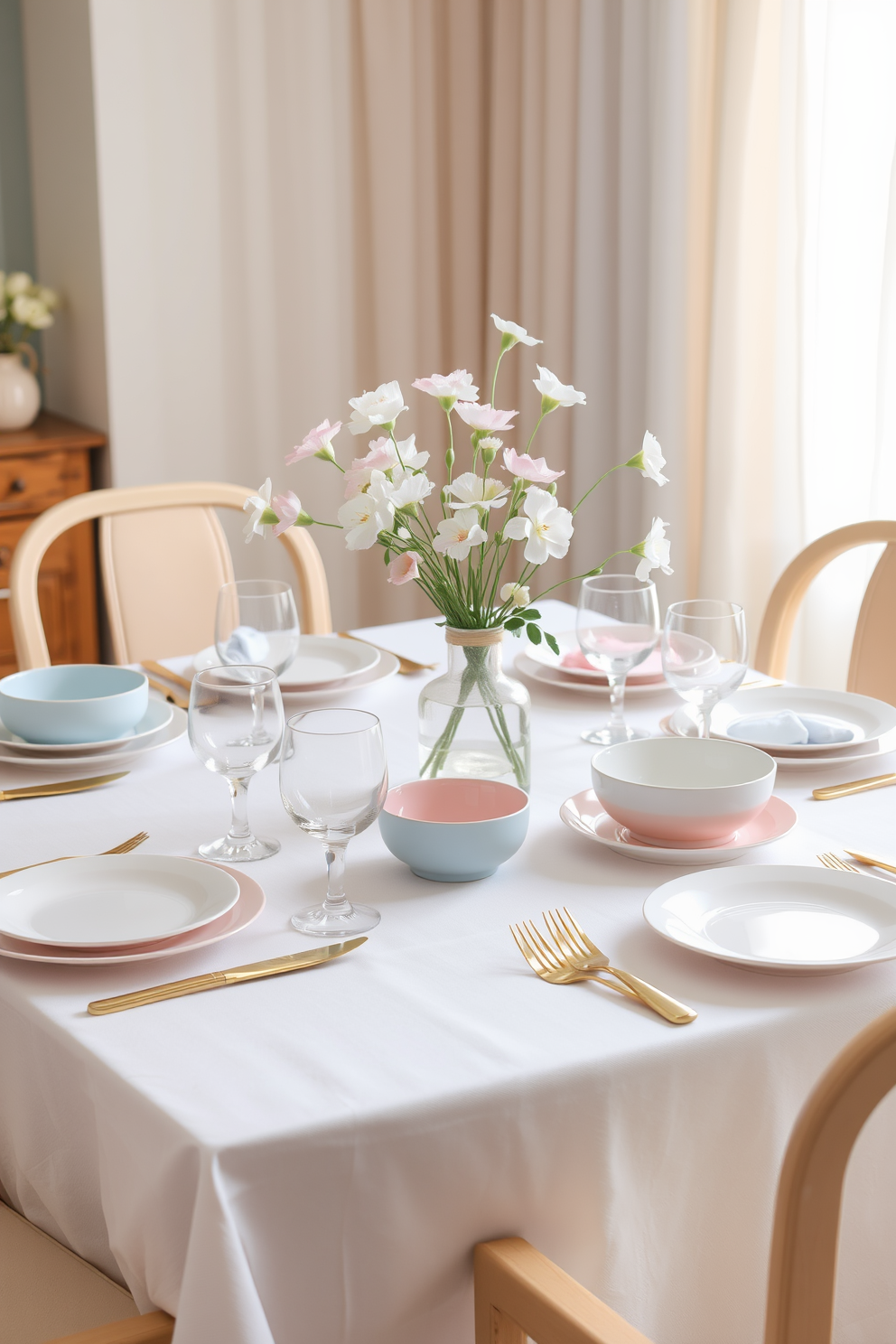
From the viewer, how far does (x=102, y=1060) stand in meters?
0.92

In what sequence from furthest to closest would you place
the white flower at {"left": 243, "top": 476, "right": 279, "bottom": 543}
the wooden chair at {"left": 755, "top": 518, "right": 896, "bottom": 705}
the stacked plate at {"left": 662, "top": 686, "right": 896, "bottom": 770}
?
the wooden chair at {"left": 755, "top": 518, "right": 896, "bottom": 705}, the stacked plate at {"left": 662, "top": 686, "right": 896, "bottom": 770}, the white flower at {"left": 243, "top": 476, "right": 279, "bottom": 543}

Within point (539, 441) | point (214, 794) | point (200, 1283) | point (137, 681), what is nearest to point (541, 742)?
point (214, 794)

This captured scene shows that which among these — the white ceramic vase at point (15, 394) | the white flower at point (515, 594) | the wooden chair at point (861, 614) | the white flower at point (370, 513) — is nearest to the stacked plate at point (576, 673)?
the wooden chair at point (861, 614)

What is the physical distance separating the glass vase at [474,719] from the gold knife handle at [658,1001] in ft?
1.03

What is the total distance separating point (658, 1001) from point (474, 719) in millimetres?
375

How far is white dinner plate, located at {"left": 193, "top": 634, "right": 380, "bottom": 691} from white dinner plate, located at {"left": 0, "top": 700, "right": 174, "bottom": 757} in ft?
0.52

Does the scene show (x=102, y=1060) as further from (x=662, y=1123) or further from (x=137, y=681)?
(x=137, y=681)

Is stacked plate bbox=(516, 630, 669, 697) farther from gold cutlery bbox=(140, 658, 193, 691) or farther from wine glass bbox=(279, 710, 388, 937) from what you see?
wine glass bbox=(279, 710, 388, 937)

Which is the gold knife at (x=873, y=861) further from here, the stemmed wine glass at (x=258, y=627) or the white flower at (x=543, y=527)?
the stemmed wine glass at (x=258, y=627)

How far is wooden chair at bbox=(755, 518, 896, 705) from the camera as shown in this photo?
6.29 ft

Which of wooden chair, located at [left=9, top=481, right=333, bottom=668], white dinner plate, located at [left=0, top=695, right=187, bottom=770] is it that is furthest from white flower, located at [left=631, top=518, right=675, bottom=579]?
wooden chair, located at [left=9, top=481, right=333, bottom=668]

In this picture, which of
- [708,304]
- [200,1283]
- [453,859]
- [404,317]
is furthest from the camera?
[404,317]

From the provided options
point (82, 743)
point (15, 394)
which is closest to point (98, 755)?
point (82, 743)

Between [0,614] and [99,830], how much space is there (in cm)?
201
